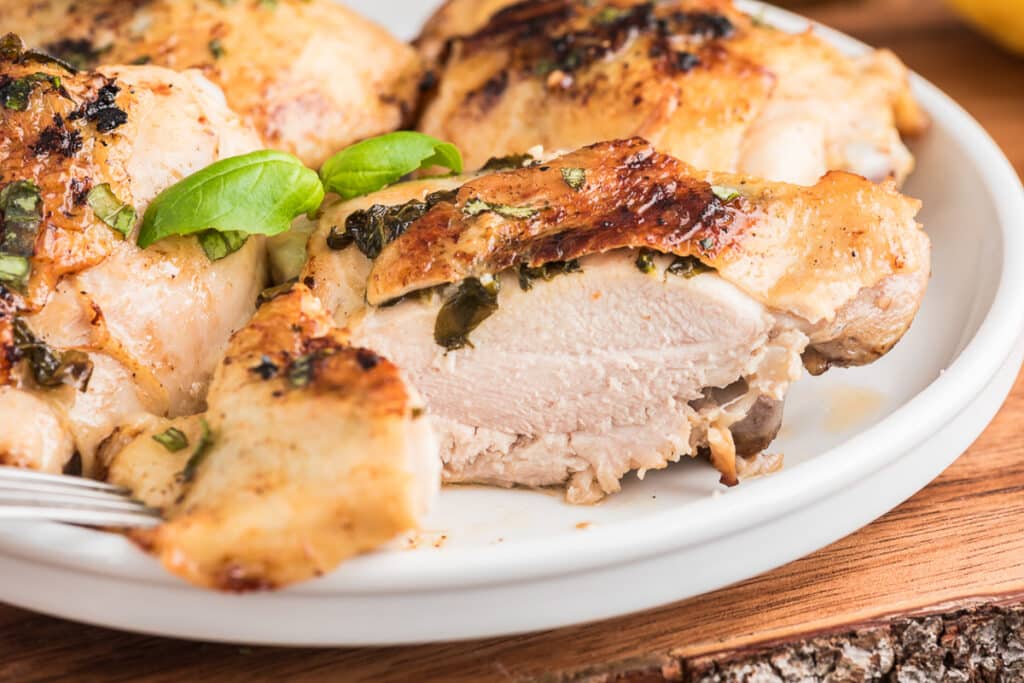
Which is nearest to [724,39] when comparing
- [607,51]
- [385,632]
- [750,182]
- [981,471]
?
[607,51]

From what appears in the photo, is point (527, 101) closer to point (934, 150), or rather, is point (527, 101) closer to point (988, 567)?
point (934, 150)

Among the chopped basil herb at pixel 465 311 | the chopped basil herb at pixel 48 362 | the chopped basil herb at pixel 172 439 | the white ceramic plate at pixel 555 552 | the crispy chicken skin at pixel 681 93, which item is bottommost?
the white ceramic plate at pixel 555 552

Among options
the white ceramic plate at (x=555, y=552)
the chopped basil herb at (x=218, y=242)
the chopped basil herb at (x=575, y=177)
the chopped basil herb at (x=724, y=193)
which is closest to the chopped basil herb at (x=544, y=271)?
the chopped basil herb at (x=575, y=177)

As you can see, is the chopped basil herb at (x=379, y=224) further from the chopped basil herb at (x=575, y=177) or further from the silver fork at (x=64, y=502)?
the silver fork at (x=64, y=502)

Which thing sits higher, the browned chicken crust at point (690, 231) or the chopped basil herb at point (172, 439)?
the browned chicken crust at point (690, 231)

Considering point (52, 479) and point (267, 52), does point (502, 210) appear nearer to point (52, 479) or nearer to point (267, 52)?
point (52, 479)

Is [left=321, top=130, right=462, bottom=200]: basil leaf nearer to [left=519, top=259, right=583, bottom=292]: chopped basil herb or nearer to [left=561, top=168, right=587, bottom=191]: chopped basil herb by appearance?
[left=561, top=168, right=587, bottom=191]: chopped basil herb
